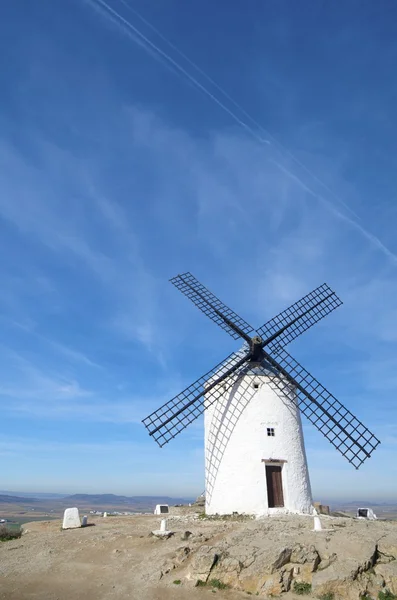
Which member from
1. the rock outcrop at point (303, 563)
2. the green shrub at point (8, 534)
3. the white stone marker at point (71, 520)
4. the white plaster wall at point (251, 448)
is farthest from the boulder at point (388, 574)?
the green shrub at point (8, 534)

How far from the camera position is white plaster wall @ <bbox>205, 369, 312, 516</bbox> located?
1994cm

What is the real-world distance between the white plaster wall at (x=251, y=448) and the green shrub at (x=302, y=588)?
8454 millimetres

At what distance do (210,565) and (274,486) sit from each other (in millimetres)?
9185

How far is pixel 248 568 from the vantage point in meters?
11.7

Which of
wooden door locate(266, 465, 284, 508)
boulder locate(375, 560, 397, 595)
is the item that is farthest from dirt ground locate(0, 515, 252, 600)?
boulder locate(375, 560, 397, 595)

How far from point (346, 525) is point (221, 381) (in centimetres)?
884

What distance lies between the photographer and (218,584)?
449 inches

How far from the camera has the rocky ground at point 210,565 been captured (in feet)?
36.2

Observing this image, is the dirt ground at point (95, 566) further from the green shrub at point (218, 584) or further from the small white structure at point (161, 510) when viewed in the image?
the small white structure at point (161, 510)

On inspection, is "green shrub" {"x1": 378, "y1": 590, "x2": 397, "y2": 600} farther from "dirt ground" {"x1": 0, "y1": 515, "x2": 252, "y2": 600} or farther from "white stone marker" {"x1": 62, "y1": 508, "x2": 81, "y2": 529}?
"white stone marker" {"x1": 62, "y1": 508, "x2": 81, "y2": 529}

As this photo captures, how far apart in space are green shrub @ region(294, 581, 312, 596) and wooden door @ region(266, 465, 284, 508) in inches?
351

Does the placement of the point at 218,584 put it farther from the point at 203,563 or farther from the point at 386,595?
the point at 386,595

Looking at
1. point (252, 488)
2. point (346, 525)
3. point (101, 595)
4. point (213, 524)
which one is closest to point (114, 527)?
point (213, 524)

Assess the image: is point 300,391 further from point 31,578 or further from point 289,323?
point 31,578
